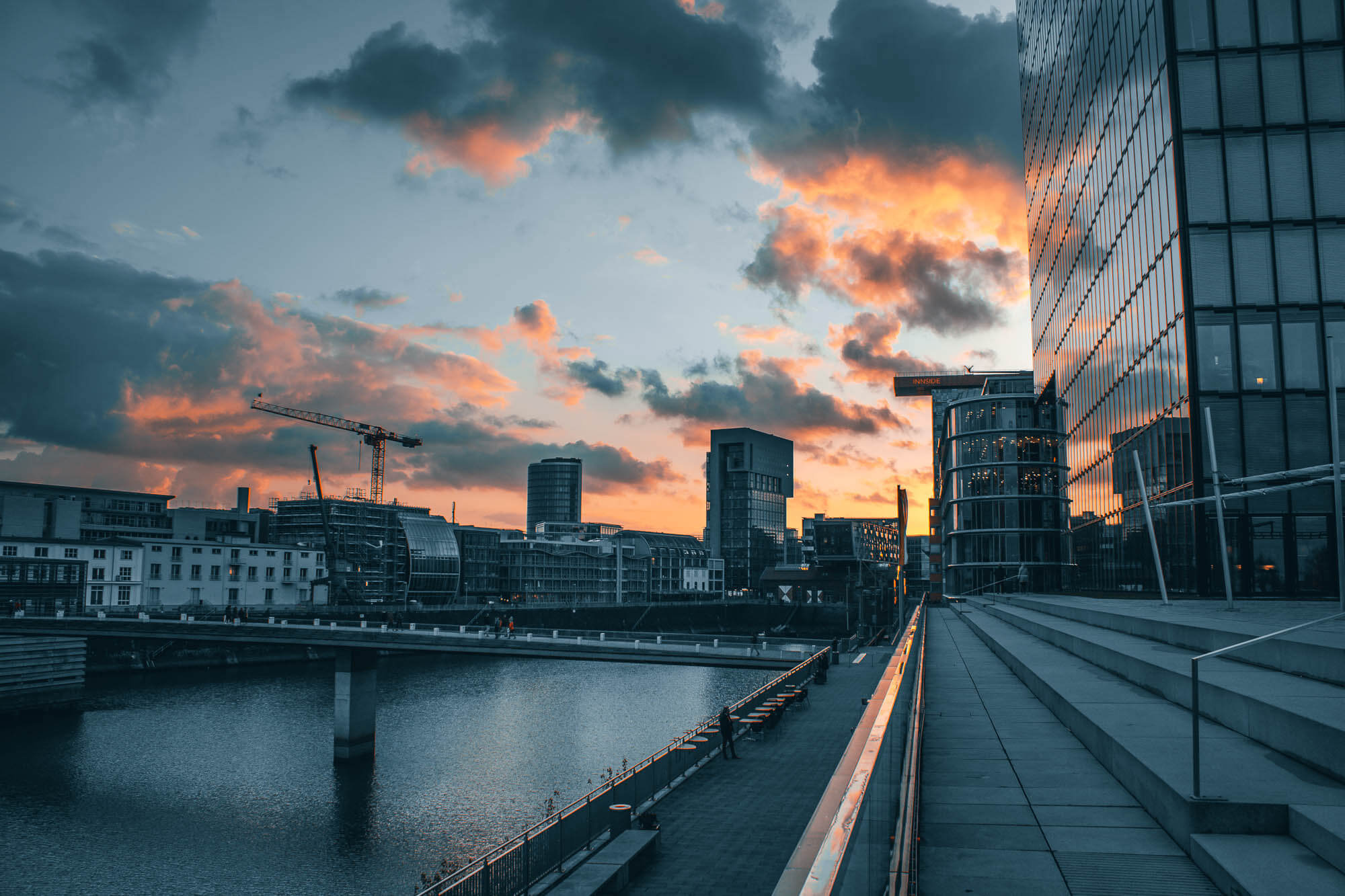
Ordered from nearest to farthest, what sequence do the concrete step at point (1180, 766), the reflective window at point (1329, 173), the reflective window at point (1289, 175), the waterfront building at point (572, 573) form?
1. the concrete step at point (1180, 766)
2. the reflective window at point (1329, 173)
3. the reflective window at point (1289, 175)
4. the waterfront building at point (572, 573)

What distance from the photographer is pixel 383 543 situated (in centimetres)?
16750

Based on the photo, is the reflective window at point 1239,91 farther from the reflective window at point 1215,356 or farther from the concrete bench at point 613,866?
the concrete bench at point 613,866

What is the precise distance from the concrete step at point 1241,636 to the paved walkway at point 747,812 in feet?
18.5

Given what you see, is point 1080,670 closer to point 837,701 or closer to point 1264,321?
point 1264,321

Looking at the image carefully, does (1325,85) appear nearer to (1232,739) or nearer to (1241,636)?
(1241,636)

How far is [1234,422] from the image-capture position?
28.5 metres

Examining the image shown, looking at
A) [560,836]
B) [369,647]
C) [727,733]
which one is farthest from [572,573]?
[560,836]

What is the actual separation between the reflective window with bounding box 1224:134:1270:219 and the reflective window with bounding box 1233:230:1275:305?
690 millimetres

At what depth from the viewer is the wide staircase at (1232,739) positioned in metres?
5.88

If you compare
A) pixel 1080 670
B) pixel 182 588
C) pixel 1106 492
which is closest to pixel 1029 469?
pixel 1106 492

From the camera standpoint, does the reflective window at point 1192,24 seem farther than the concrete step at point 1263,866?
Yes

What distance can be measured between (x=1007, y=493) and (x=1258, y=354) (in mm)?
58630

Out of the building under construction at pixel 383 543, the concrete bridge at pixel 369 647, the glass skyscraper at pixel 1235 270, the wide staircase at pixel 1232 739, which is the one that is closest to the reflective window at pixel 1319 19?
the glass skyscraper at pixel 1235 270

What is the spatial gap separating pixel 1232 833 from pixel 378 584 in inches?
6593
